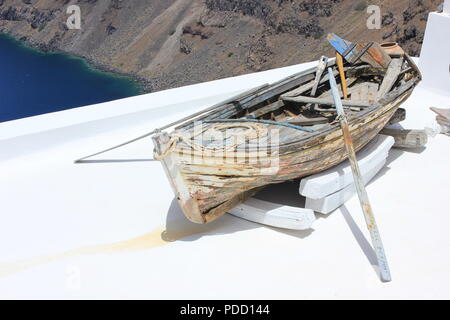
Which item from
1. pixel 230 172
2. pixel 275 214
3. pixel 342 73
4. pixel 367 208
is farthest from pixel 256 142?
pixel 342 73

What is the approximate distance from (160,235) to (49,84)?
3150 centimetres

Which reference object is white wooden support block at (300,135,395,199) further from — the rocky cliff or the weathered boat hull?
the rocky cliff

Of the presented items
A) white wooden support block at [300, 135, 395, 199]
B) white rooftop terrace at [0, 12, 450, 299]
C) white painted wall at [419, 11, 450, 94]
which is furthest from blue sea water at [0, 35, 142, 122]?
white wooden support block at [300, 135, 395, 199]

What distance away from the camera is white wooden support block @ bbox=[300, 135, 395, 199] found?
14.0 feet

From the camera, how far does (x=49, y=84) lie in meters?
33.0

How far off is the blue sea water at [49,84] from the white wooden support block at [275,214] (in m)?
25.4

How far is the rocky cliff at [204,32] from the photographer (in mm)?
28953

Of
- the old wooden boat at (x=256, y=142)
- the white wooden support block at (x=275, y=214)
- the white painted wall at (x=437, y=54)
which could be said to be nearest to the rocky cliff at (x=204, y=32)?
the white painted wall at (x=437, y=54)

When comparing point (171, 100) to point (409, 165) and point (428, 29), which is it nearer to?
point (409, 165)

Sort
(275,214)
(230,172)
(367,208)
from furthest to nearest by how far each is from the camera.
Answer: (275,214)
(367,208)
(230,172)

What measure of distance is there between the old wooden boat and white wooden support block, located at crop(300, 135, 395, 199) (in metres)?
0.10

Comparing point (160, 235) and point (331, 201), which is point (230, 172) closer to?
point (160, 235)
